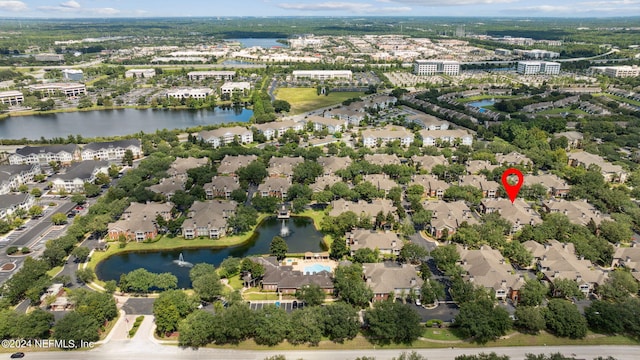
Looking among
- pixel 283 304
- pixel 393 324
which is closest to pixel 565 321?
pixel 393 324

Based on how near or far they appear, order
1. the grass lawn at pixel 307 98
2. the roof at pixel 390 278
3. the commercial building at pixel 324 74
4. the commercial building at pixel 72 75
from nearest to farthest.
Result: the roof at pixel 390 278
the grass lawn at pixel 307 98
the commercial building at pixel 72 75
the commercial building at pixel 324 74

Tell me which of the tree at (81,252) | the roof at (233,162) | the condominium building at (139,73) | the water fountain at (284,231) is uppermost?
the condominium building at (139,73)

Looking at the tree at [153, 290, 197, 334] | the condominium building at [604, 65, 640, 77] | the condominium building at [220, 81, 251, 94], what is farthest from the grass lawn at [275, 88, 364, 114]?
the condominium building at [604, 65, 640, 77]

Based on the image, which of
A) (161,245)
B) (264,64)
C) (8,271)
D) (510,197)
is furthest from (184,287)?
(264,64)

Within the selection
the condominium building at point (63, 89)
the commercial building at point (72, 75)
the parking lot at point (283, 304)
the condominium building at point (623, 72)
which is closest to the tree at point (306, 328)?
the parking lot at point (283, 304)

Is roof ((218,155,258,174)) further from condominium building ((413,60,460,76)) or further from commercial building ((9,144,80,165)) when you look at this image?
condominium building ((413,60,460,76))

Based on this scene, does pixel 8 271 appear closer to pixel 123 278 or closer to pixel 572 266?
pixel 123 278

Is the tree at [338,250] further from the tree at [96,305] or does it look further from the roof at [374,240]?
the tree at [96,305]
